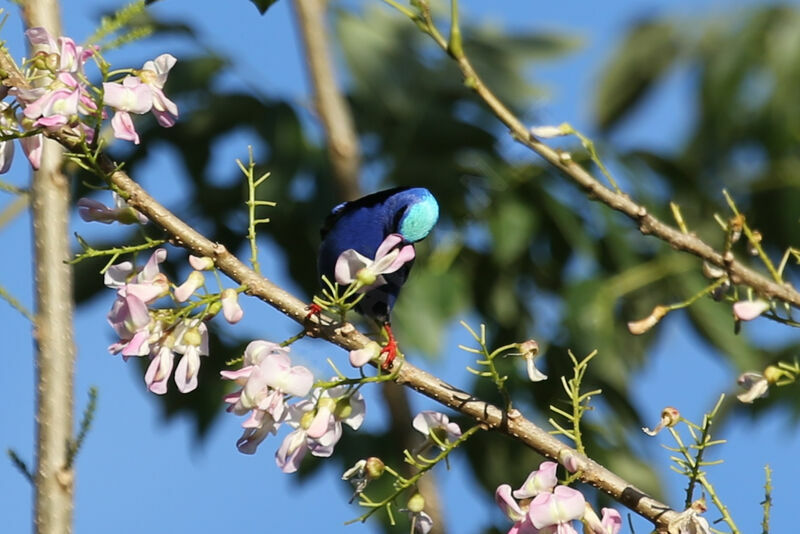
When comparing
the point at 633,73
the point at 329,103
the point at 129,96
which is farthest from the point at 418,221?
the point at 633,73

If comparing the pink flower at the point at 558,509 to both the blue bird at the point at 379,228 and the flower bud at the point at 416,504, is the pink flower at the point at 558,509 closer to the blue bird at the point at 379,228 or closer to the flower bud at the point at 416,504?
the flower bud at the point at 416,504

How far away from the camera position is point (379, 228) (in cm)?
332

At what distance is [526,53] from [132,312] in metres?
3.21

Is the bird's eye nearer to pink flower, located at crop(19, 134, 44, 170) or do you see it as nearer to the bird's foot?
the bird's foot

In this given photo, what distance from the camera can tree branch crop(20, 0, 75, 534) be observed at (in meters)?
2.40

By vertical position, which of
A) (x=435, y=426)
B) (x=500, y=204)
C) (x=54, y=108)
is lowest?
(x=500, y=204)

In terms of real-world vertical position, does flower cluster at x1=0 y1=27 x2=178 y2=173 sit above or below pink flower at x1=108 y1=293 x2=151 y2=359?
above

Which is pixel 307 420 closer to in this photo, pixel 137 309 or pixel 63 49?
pixel 137 309

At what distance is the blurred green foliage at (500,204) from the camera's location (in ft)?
12.4

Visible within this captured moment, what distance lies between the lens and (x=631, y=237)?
4254 mm

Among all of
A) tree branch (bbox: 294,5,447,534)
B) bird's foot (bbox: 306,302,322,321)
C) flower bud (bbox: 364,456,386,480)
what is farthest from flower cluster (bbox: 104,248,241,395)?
tree branch (bbox: 294,5,447,534)

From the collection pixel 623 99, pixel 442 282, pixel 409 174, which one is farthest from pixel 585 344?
pixel 623 99

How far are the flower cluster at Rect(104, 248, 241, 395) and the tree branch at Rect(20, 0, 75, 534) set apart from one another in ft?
1.54

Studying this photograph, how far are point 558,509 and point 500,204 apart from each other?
219cm
